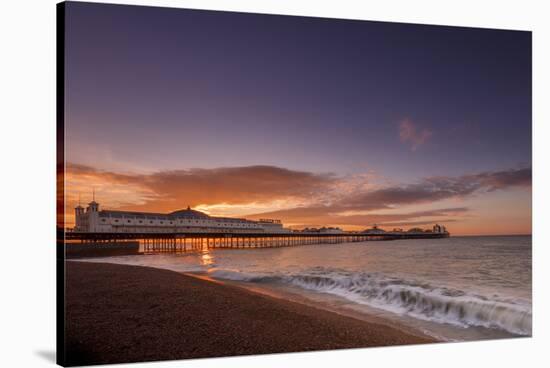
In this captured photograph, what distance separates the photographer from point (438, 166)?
26.3ft

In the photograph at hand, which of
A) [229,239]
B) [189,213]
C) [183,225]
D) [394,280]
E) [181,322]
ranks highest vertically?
[189,213]

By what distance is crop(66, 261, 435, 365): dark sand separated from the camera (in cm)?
641

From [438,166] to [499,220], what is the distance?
1009 mm

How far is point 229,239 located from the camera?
7461 mm

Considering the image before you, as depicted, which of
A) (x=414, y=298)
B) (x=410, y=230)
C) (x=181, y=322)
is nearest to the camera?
(x=181, y=322)

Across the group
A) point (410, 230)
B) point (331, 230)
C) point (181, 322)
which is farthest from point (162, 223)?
point (410, 230)

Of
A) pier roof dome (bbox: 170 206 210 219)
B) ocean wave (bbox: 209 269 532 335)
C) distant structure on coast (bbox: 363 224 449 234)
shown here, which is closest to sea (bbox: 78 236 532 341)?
ocean wave (bbox: 209 269 532 335)

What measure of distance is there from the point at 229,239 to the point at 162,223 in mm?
724

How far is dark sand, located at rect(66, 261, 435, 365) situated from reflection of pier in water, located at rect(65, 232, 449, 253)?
295 millimetres

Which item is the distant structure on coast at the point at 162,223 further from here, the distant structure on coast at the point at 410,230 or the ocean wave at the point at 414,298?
the distant structure on coast at the point at 410,230

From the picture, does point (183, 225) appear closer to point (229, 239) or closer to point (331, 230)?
point (229, 239)

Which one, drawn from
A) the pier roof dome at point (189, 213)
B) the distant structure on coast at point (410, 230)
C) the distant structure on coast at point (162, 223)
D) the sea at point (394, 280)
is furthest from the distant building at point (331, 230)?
the pier roof dome at point (189, 213)

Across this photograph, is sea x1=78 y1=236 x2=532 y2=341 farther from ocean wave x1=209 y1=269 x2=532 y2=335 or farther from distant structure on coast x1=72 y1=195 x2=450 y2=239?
distant structure on coast x1=72 y1=195 x2=450 y2=239

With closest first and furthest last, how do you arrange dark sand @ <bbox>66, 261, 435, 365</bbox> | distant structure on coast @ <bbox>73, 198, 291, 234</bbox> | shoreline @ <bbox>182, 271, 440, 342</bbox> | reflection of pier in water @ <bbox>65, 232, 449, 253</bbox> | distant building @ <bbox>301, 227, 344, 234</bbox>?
dark sand @ <bbox>66, 261, 435, 365</bbox>
distant structure on coast @ <bbox>73, 198, 291, 234</bbox>
reflection of pier in water @ <bbox>65, 232, 449, 253</bbox>
shoreline @ <bbox>182, 271, 440, 342</bbox>
distant building @ <bbox>301, 227, 344, 234</bbox>
